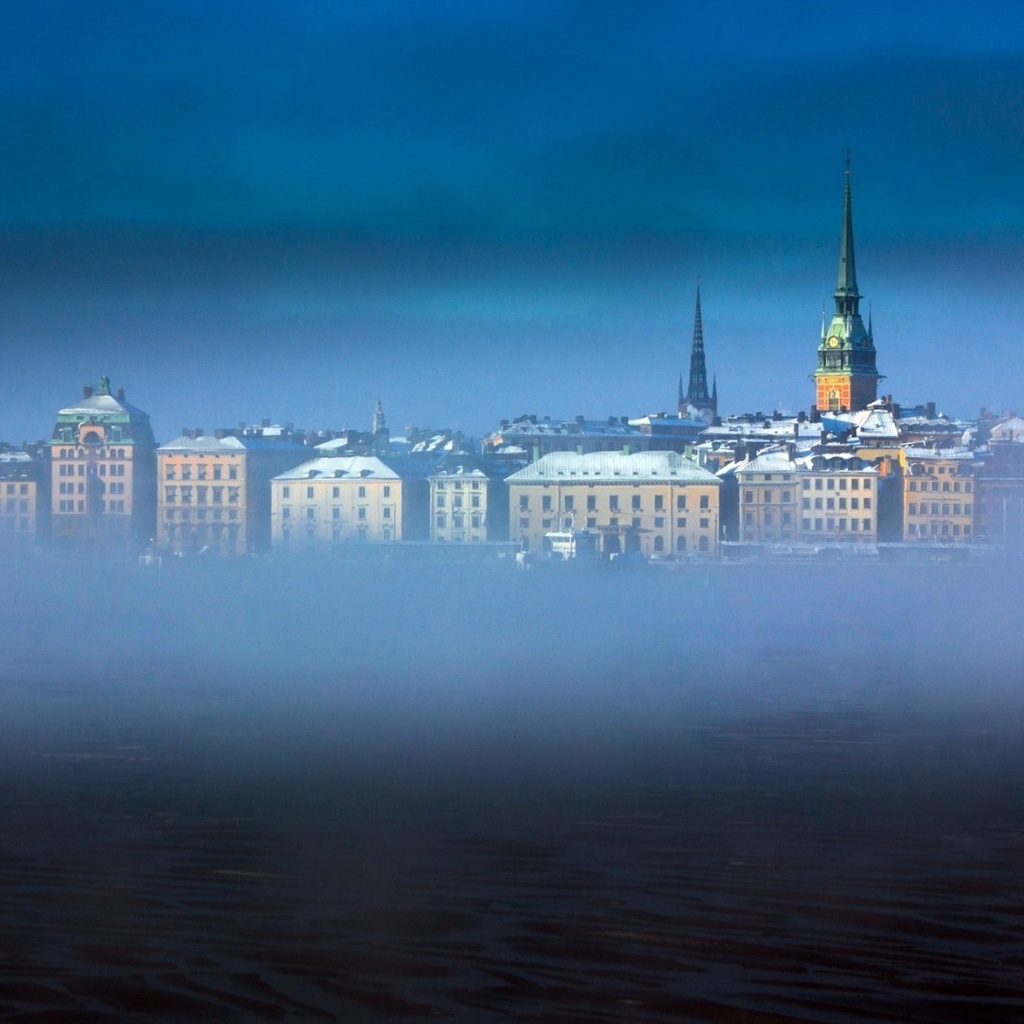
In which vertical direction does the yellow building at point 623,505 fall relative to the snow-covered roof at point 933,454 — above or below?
below

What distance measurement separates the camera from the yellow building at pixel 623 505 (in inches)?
3474

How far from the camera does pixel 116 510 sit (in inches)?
3853

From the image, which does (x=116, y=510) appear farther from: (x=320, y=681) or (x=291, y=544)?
(x=320, y=681)

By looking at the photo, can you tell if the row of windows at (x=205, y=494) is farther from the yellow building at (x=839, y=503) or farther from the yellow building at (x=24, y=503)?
the yellow building at (x=839, y=503)

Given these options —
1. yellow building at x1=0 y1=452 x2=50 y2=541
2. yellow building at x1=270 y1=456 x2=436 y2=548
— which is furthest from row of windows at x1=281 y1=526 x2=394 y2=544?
yellow building at x1=0 y1=452 x2=50 y2=541

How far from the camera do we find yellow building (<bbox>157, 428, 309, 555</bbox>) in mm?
95500

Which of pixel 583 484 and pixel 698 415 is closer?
pixel 583 484

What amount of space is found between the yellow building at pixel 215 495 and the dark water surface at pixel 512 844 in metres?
69.3

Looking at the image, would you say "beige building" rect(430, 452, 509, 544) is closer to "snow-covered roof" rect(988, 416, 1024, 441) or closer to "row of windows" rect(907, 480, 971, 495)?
"row of windows" rect(907, 480, 971, 495)

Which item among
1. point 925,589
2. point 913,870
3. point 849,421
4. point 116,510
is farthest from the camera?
point 849,421

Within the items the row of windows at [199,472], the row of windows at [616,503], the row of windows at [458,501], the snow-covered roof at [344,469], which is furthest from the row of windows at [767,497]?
the row of windows at [199,472]

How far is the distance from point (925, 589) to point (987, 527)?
32024mm

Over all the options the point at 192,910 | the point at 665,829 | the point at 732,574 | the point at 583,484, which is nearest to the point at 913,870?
the point at 665,829

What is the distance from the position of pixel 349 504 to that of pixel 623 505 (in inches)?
496
